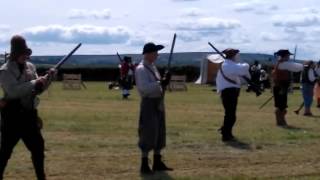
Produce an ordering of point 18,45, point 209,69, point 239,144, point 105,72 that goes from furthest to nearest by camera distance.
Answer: point 105,72, point 209,69, point 239,144, point 18,45

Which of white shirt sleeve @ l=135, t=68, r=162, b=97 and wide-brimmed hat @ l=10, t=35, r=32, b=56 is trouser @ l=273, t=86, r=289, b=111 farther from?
wide-brimmed hat @ l=10, t=35, r=32, b=56

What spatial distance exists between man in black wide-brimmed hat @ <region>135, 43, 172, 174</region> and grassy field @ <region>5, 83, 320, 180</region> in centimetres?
46

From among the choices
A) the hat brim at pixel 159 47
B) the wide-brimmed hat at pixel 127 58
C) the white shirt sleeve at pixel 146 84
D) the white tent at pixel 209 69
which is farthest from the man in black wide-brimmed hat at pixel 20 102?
the white tent at pixel 209 69

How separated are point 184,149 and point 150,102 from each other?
10.1 ft

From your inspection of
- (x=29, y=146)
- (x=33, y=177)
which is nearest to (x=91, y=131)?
(x=33, y=177)

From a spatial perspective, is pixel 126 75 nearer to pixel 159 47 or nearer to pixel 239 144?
pixel 239 144

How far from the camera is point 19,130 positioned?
31.9 ft

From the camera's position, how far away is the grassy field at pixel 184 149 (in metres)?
11.6

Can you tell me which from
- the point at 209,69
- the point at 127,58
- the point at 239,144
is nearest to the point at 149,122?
the point at 239,144

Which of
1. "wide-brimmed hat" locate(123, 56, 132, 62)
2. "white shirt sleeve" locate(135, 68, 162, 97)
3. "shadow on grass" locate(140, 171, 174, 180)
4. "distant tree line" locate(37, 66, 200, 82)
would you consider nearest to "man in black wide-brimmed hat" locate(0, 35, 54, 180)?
"shadow on grass" locate(140, 171, 174, 180)

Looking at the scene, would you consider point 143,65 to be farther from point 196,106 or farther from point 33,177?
point 196,106

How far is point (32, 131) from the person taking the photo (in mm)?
9781

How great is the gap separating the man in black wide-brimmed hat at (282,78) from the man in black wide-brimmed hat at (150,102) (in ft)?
25.1

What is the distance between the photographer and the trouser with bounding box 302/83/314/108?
24.0 metres
